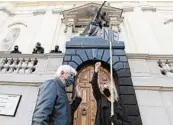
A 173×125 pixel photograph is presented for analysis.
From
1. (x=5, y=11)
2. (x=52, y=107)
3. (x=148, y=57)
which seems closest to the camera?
(x=52, y=107)

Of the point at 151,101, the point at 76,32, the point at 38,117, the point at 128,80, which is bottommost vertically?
the point at 38,117

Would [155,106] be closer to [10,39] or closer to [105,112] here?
[105,112]

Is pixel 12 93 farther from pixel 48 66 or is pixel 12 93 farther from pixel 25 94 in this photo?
pixel 48 66

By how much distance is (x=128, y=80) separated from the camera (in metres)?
5.78

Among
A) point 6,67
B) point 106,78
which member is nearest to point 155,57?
point 106,78

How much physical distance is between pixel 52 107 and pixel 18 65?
4182 mm

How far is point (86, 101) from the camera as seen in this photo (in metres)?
5.43

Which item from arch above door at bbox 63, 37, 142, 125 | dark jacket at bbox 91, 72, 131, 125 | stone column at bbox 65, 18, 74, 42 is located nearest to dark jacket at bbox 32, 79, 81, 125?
dark jacket at bbox 91, 72, 131, 125

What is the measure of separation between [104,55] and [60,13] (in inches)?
265

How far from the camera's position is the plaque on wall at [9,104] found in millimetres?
5277

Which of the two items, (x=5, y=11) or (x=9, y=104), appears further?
(x=5, y=11)

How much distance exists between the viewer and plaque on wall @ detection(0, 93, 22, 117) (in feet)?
17.3

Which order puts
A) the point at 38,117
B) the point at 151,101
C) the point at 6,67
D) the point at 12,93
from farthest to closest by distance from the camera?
1. the point at 6,67
2. the point at 12,93
3. the point at 151,101
4. the point at 38,117

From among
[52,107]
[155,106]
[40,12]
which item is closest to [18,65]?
[155,106]
